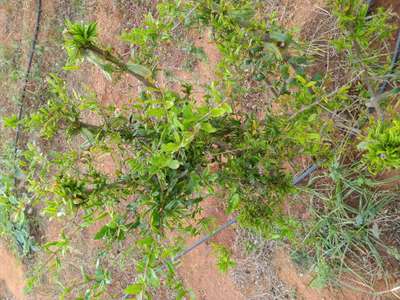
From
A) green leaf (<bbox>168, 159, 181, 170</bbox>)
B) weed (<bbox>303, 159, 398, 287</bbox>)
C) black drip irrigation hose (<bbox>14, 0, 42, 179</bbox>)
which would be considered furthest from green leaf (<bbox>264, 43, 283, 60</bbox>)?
black drip irrigation hose (<bbox>14, 0, 42, 179</bbox>)

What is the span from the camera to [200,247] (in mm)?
2930

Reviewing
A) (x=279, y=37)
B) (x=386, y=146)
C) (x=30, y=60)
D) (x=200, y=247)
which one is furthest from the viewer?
(x=30, y=60)

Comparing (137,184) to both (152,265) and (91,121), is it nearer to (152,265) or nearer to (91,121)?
(152,265)

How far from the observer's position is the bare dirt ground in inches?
91.7

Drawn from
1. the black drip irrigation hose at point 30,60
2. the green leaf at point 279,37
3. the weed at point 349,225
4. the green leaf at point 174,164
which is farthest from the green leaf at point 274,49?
the black drip irrigation hose at point 30,60

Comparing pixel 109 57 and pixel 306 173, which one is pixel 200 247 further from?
pixel 109 57

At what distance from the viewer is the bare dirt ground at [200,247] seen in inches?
91.7

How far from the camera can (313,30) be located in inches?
88.1

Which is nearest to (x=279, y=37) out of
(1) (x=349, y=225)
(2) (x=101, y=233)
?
(2) (x=101, y=233)

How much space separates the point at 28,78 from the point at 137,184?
10.9ft

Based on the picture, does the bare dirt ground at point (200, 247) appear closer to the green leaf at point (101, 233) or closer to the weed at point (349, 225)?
the weed at point (349, 225)

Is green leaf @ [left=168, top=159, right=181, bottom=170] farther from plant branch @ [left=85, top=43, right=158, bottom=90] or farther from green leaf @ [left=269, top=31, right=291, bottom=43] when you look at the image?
green leaf @ [left=269, top=31, right=291, bottom=43]

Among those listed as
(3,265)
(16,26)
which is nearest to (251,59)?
(16,26)

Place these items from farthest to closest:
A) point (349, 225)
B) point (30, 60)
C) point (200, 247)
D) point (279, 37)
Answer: point (30, 60) < point (200, 247) < point (349, 225) < point (279, 37)
